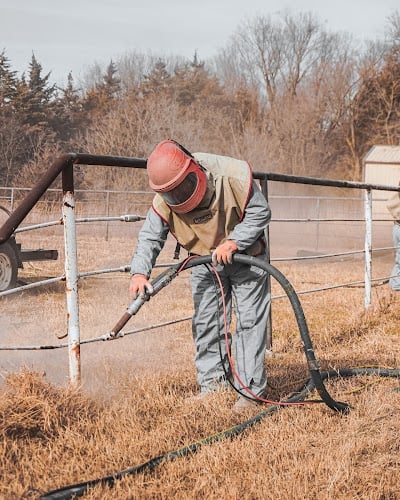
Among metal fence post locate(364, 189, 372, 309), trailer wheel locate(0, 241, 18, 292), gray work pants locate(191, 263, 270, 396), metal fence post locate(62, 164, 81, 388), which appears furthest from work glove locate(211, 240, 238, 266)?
trailer wheel locate(0, 241, 18, 292)

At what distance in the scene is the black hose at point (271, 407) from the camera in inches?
101

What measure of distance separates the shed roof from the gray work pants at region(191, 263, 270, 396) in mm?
29214

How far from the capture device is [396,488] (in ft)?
8.66

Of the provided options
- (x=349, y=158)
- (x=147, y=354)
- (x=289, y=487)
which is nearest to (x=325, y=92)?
(x=349, y=158)

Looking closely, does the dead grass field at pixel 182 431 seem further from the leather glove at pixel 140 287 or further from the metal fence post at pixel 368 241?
the metal fence post at pixel 368 241

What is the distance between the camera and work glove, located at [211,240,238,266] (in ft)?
11.2

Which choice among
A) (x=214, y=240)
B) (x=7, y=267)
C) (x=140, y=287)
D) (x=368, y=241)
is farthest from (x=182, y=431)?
(x=7, y=267)

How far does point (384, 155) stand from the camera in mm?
31781

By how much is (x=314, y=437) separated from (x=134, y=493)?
3.14 ft

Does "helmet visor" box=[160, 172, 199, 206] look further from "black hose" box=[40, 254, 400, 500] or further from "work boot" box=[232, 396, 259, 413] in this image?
"work boot" box=[232, 396, 259, 413]

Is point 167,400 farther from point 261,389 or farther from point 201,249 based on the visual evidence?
point 201,249

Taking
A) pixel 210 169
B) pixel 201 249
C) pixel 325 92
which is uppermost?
pixel 325 92

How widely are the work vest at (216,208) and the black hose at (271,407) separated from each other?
0.17 meters

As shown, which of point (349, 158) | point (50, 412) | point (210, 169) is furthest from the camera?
point (349, 158)
